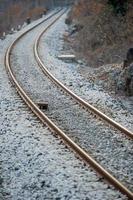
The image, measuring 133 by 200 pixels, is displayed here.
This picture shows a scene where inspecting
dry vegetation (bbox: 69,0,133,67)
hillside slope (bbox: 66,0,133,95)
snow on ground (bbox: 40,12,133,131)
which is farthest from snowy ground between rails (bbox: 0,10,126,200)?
dry vegetation (bbox: 69,0,133,67)

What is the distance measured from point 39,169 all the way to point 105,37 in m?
18.0

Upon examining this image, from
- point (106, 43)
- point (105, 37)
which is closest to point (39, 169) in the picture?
point (106, 43)

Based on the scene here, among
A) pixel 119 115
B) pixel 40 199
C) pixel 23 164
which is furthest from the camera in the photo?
pixel 119 115

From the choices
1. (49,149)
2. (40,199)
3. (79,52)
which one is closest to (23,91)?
(49,149)

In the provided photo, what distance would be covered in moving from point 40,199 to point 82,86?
9.53m

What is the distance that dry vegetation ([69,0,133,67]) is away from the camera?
24.0m

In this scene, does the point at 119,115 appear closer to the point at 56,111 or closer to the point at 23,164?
the point at 56,111

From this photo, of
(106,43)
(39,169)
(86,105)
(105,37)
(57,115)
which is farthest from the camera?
(105,37)

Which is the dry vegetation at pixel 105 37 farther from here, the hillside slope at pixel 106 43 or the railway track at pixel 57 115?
the railway track at pixel 57 115

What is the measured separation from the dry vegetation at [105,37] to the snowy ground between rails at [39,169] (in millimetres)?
11303

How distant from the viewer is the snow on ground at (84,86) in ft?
47.0

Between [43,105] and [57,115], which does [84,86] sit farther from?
[57,115]

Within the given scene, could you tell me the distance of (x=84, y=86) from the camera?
1798 centimetres

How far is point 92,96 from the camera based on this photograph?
16.3 m
